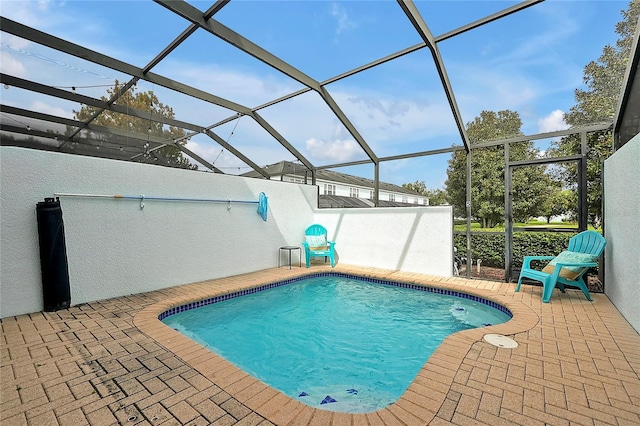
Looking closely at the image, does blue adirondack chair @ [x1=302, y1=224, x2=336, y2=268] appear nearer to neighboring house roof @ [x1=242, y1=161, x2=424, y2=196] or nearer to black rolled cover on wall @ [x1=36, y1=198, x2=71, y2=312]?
neighboring house roof @ [x1=242, y1=161, x2=424, y2=196]

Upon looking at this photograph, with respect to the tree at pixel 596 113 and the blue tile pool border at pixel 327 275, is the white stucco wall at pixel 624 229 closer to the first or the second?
the tree at pixel 596 113

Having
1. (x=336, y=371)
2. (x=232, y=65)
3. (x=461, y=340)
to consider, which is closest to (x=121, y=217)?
(x=232, y=65)

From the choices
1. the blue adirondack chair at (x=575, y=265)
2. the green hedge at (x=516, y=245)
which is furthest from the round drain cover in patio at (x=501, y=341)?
the green hedge at (x=516, y=245)

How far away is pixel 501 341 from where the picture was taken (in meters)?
2.71

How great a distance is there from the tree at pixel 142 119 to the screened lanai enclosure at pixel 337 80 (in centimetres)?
2

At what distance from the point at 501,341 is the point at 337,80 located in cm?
445

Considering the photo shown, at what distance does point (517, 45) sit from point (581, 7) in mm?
758

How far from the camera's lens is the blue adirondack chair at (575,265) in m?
3.84

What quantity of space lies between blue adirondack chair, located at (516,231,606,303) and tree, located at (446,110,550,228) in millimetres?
1018

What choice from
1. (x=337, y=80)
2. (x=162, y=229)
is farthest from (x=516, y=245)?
(x=162, y=229)

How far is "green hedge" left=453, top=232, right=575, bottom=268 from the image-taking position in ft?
16.9

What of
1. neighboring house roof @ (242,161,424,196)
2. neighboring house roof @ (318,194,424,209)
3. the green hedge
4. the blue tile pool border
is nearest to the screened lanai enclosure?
the green hedge

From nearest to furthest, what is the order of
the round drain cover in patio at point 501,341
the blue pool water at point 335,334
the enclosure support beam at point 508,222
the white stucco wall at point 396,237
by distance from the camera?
the blue pool water at point 335,334 < the round drain cover in patio at point 501,341 < the enclosure support beam at point 508,222 < the white stucco wall at point 396,237

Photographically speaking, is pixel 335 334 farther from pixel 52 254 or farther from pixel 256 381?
pixel 52 254
